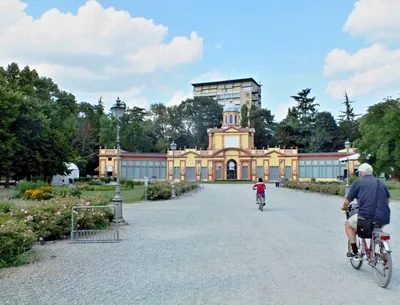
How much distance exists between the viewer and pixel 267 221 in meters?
11.6

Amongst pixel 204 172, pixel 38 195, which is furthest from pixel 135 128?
pixel 38 195

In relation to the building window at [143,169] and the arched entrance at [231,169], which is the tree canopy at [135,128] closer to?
the building window at [143,169]

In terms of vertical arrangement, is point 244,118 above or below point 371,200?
above

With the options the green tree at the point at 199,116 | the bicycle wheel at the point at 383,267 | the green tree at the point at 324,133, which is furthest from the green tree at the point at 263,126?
the bicycle wheel at the point at 383,267

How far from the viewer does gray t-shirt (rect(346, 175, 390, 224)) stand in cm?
518

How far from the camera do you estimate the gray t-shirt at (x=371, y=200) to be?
17.0 ft

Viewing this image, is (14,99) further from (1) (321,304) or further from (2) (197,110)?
(2) (197,110)

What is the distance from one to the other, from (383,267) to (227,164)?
57.8 m

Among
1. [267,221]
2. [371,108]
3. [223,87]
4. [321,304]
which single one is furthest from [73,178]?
[223,87]

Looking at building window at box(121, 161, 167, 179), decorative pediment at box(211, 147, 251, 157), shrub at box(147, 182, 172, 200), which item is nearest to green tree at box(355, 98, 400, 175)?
shrub at box(147, 182, 172, 200)

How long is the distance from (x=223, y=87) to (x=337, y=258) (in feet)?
327

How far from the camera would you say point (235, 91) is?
10219 cm

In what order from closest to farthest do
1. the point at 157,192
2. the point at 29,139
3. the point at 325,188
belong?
the point at 157,192 < the point at 325,188 < the point at 29,139

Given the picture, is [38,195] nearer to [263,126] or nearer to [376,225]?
[376,225]
